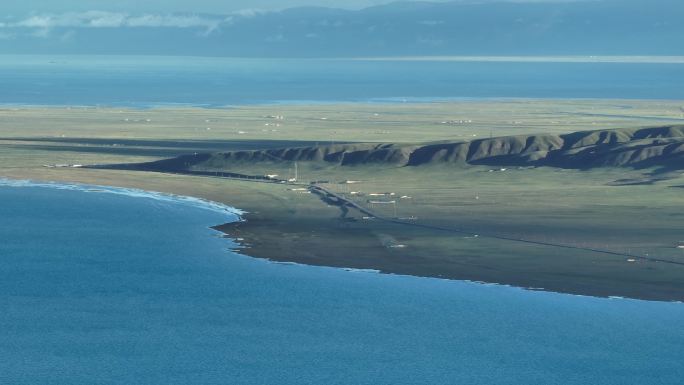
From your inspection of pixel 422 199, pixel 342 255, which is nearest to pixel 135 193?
pixel 422 199

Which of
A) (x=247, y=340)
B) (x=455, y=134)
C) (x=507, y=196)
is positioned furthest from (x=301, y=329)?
(x=455, y=134)

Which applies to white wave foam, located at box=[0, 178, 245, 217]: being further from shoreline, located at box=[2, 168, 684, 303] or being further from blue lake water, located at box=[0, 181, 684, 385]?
blue lake water, located at box=[0, 181, 684, 385]

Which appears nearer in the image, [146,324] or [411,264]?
[146,324]

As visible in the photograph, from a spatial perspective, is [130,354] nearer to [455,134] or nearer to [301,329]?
[301,329]

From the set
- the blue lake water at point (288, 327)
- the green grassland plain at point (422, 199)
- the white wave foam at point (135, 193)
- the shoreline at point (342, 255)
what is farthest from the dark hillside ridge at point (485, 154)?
the blue lake water at point (288, 327)

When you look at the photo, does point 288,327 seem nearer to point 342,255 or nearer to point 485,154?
point 342,255

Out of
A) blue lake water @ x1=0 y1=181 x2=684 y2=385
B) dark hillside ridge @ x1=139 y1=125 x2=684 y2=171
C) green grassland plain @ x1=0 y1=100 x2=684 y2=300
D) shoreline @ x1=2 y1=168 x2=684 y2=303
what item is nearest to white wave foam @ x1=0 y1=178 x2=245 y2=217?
green grassland plain @ x1=0 y1=100 x2=684 y2=300
